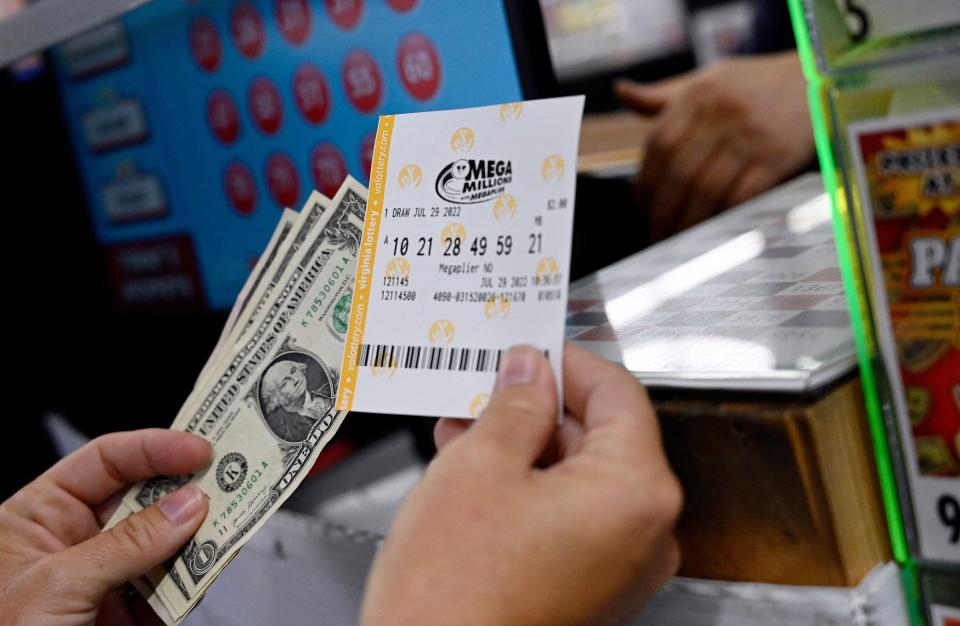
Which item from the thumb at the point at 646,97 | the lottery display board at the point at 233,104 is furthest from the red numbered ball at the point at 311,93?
the thumb at the point at 646,97

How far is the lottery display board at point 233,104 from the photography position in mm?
964

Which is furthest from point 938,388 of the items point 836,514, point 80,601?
point 80,601

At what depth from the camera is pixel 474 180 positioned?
0.61 meters

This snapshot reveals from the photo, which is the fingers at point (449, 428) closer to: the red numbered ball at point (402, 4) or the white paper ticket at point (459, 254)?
the white paper ticket at point (459, 254)

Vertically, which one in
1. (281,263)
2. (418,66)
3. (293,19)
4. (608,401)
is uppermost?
(293,19)

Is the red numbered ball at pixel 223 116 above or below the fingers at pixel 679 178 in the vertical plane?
above

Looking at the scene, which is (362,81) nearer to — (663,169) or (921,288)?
(663,169)

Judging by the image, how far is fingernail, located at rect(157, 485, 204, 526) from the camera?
29.4 inches

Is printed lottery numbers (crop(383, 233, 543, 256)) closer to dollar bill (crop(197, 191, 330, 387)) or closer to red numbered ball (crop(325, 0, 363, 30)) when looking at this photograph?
dollar bill (crop(197, 191, 330, 387))

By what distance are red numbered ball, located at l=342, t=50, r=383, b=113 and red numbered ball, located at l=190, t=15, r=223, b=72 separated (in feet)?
0.88

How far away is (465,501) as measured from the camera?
50 cm

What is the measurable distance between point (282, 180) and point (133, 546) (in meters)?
0.63

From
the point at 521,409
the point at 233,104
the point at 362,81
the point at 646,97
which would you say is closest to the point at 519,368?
the point at 521,409

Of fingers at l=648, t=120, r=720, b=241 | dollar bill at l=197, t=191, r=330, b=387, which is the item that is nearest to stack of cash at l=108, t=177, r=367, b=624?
dollar bill at l=197, t=191, r=330, b=387
